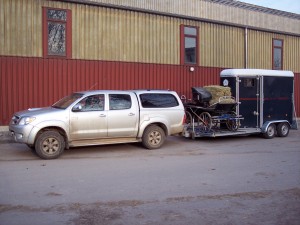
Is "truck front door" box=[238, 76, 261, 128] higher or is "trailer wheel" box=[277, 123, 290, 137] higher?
"truck front door" box=[238, 76, 261, 128]

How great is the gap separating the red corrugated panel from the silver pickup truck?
3571mm

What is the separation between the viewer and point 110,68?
56.2ft

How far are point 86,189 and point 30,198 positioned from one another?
3.48 ft

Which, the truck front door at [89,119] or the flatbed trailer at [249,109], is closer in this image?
the truck front door at [89,119]

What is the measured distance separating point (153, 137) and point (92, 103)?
2275mm

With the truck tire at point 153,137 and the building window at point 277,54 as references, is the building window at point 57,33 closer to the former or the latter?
the truck tire at point 153,137

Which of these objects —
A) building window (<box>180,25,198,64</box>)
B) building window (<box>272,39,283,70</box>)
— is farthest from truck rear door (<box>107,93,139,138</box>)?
building window (<box>272,39,283,70</box>)

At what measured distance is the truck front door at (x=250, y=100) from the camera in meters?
15.2

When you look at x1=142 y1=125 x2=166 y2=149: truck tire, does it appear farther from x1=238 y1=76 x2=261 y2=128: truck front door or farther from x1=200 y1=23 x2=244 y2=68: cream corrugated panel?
x1=200 y1=23 x2=244 y2=68: cream corrugated panel

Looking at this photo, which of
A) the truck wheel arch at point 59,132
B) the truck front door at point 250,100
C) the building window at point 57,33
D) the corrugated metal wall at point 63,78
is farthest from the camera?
the building window at point 57,33

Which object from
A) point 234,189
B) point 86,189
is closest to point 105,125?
point 86,189

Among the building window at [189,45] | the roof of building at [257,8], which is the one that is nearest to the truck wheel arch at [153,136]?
the building window at [189,45]

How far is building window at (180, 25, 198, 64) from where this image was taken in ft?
63.3

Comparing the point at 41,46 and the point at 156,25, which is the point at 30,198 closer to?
the point at 41,46
